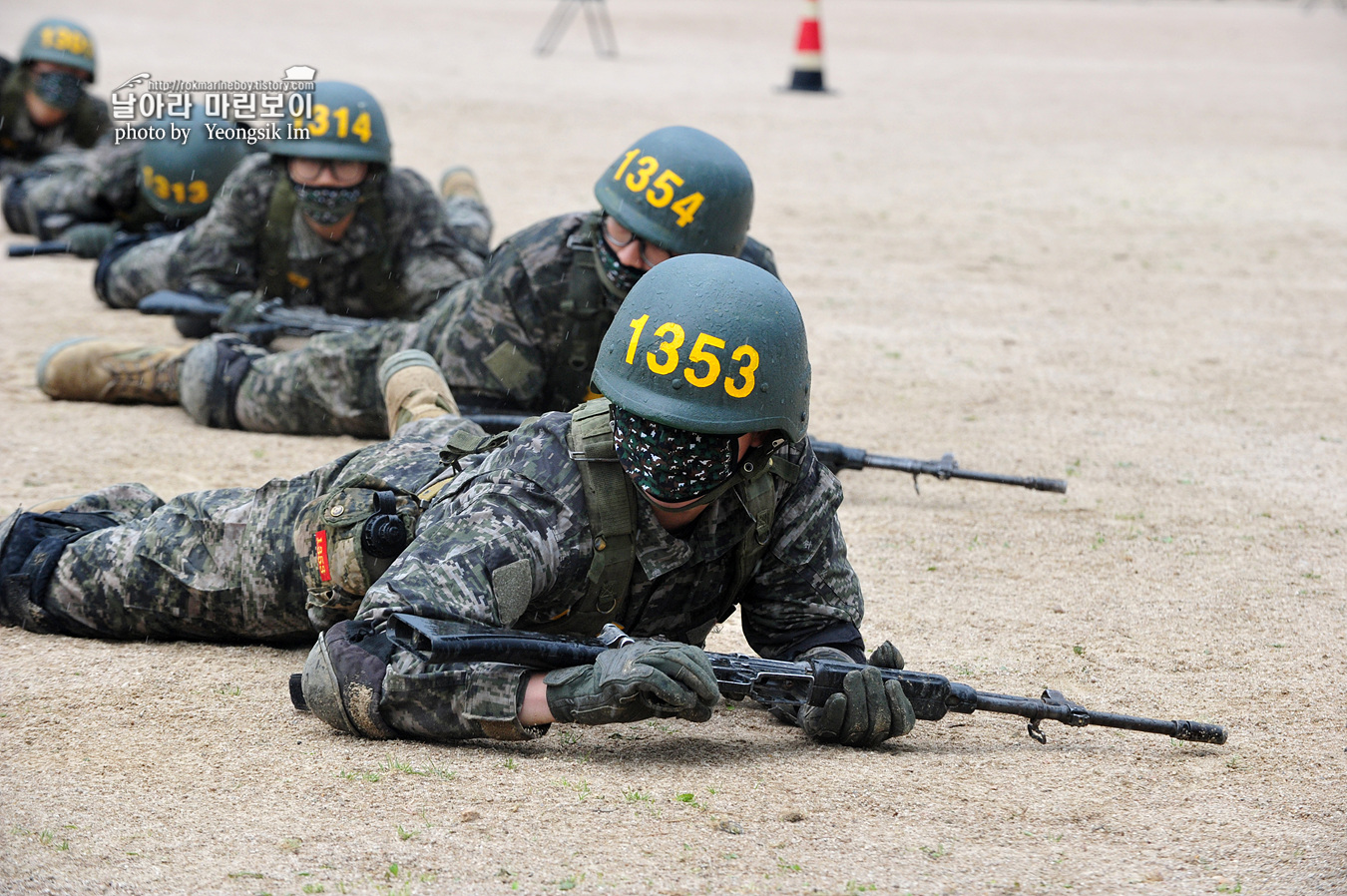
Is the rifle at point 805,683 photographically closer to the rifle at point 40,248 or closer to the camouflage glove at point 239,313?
the camouflage glove at point 239,313

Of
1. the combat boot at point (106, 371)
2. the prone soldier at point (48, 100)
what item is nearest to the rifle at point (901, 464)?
the combat boot at point (106, 371)

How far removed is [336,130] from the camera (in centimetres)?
766

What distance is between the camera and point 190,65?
18.7 m

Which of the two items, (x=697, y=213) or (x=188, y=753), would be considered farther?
(x=697, y=213)

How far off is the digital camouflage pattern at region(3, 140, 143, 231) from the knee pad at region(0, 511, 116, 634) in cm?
588

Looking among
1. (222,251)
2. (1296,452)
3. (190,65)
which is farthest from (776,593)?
(190,65)

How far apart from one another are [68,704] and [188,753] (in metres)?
0.56

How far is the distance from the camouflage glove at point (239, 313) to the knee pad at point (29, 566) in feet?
11.0

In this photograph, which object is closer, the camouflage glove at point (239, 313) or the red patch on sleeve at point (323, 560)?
the red patch on sleeve at point (323, 560)

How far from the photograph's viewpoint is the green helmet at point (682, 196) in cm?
569

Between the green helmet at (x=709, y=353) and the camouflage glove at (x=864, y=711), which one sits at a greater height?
the green helmet at (x=709, y=353)

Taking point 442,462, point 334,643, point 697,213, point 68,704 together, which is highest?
point 697,213

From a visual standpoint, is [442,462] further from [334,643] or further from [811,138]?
[811,138]

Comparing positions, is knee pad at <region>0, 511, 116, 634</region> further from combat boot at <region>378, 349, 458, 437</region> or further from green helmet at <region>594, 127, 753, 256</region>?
green helmet at <region>594, 127, 753, 256</region>
